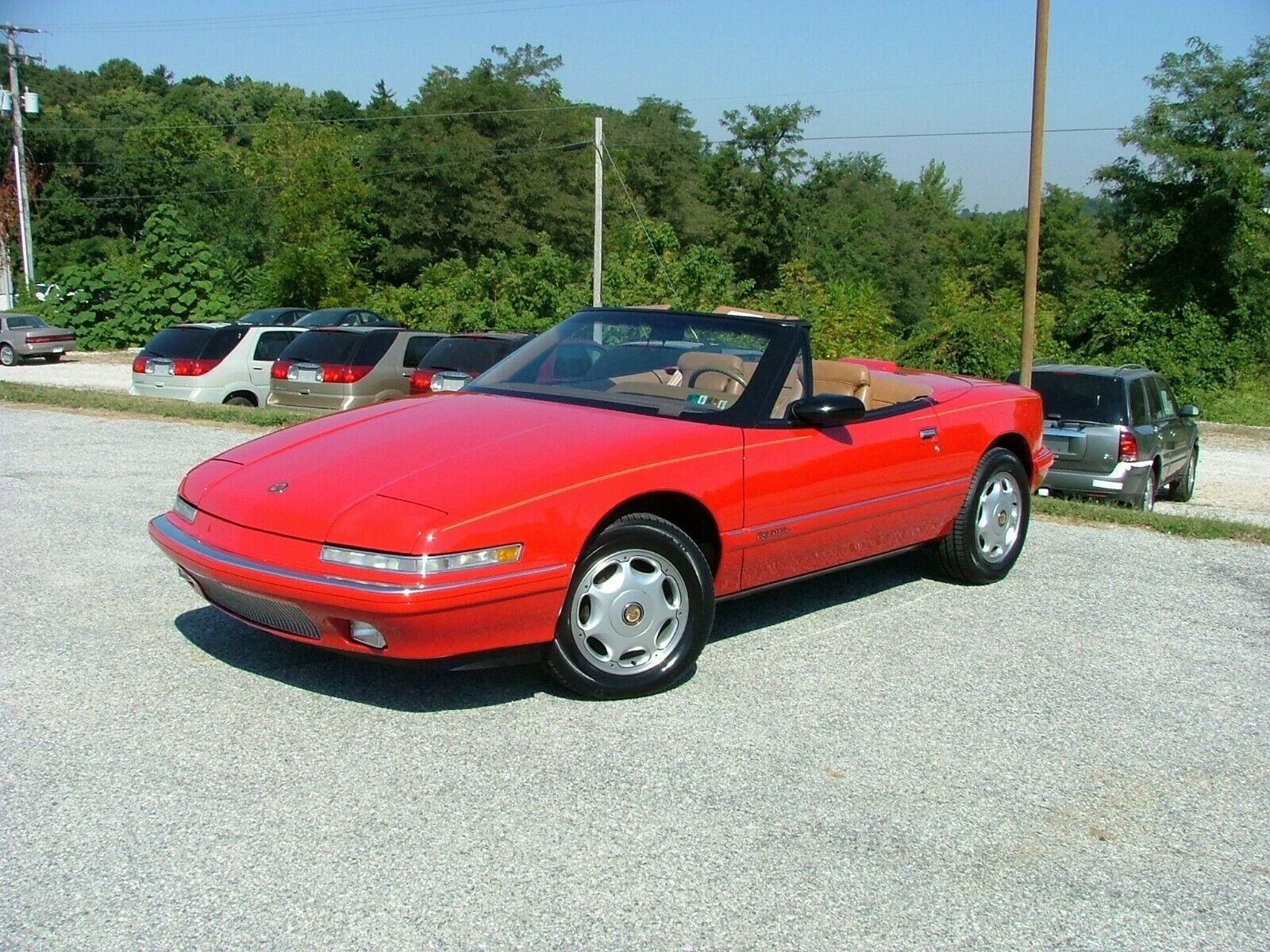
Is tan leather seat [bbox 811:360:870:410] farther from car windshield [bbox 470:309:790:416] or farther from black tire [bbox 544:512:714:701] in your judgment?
black tire [bbox 544:512:714:701]

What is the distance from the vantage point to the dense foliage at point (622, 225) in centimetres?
3375

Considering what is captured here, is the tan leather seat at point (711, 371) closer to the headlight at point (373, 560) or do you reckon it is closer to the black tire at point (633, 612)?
the black tire at point (633, 612)

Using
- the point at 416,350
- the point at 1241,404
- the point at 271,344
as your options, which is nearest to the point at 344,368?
the point at 416,350

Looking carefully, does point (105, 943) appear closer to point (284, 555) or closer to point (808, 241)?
point (284, 555)

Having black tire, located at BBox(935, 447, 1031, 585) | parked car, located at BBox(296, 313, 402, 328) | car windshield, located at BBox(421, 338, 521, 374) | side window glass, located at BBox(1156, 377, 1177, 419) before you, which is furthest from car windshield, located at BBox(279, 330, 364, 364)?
parked car, located at BBox(296, 313, 402, 328)

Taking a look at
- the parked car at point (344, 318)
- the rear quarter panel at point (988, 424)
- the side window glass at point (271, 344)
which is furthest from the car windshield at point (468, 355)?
the parked car at point (344, 318)

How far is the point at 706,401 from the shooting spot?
17.3 ft

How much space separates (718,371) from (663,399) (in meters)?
0.32

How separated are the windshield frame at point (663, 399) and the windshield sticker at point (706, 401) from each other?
0.09ft

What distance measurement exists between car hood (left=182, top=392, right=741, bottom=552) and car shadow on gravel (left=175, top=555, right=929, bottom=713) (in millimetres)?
484

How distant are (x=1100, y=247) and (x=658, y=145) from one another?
2742 cm

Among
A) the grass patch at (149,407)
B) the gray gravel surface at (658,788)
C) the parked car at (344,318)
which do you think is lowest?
the gray gravel surface at (658,788)

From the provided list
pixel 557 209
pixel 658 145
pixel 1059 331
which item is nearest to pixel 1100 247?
pixel 658 145

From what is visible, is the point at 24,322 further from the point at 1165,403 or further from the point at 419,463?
the point at 419,463
